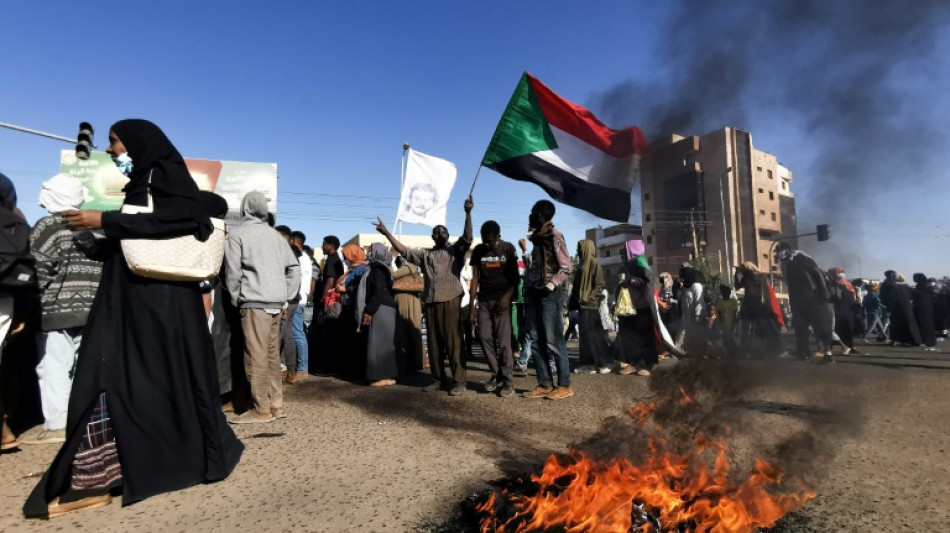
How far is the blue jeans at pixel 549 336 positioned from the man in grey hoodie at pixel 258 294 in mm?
2691

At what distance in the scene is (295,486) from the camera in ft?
9.48

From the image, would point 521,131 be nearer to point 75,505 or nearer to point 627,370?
point 627,370

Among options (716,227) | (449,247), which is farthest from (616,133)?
(716,227)

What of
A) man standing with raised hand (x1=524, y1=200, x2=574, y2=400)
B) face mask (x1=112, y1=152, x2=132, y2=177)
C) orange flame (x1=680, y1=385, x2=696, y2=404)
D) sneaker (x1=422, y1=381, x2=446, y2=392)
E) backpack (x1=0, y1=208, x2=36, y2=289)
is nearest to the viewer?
face mask (x1=112, y1=152, x2=132, y2=177)

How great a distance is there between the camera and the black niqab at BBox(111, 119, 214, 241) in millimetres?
2875

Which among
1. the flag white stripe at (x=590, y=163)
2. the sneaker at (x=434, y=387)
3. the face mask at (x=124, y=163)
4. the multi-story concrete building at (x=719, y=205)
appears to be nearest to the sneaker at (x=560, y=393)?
the sneaker at (x=434, y=387)

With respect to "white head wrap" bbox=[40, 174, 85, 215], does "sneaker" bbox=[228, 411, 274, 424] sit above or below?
below

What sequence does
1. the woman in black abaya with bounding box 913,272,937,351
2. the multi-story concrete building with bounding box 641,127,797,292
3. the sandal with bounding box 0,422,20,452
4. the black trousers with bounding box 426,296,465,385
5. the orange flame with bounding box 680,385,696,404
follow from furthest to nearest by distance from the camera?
the multi-story concrete building with bounding box 641,127,797,292
the woman in black abaya with bounding box 913,272,937,351
the black trousers with bounding box 426,296,465,385
the sandal with bounding box 0,422,20,452
the orange flame with bounding box 680,385,696,404

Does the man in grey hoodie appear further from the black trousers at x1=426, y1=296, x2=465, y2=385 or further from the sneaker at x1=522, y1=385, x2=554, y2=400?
the sneaker at x1=522, y1=385, x2=554, y2=400

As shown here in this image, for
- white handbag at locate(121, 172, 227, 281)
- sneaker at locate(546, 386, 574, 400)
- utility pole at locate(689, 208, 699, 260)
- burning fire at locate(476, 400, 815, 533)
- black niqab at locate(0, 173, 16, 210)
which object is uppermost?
utility pole at locate(689, 208, 699, 260)

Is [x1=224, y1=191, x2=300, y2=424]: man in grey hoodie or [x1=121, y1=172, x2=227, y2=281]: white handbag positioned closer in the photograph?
[x1=121, y1=172, x2=227, y2=281]: white handbag

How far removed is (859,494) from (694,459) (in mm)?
901

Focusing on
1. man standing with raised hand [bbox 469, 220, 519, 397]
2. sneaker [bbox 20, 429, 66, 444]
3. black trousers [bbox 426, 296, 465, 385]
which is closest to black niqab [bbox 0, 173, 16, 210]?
sneaker [bbox 20, 429, 66, 444]

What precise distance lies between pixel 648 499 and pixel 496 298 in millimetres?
3827
